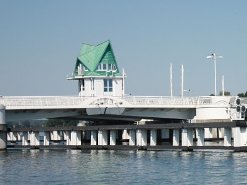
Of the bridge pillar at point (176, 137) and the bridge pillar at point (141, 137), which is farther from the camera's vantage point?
the bridge pillar at point (141, 137)

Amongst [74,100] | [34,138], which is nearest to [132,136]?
[74,100]

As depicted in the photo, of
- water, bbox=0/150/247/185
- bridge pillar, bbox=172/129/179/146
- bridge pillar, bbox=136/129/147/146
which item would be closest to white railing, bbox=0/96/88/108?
bridge pillar, bbox=136/129/147/146

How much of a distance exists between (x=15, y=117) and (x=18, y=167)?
31.2 m

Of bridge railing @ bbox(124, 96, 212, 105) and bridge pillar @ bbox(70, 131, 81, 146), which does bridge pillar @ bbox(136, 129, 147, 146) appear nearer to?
bridge railing @ bbox(124, 96, 212, 105)

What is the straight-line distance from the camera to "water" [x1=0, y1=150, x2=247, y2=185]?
2233 inches

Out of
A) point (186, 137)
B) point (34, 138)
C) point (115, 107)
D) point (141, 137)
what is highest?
point (115, 107)

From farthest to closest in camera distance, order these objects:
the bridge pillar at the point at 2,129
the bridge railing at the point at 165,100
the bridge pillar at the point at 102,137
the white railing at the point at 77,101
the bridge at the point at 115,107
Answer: the bridge railing at the point at 165,100 → the bridge pillar at the point at 102,137 → the bridge at the point at 115,107 → the white railing at the point at 77,101 → the bridge pillar at the point at 2,129

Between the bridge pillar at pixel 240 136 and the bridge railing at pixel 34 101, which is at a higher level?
the bridge railing at pixel 34 101

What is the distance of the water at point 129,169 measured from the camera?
2233 inches

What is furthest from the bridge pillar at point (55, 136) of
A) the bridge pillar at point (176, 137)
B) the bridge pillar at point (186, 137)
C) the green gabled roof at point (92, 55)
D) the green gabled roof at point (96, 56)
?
the bridge pillar at point (186, 137)

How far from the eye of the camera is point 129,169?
213ft

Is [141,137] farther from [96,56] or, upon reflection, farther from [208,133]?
[96,56]

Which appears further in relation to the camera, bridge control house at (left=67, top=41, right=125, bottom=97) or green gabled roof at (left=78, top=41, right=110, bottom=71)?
green gabled roof at (left=78, top=41, right=110, bottom=71)

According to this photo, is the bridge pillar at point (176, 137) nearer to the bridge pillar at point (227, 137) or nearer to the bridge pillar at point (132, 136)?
the bridge pillar at point (132, 136)
